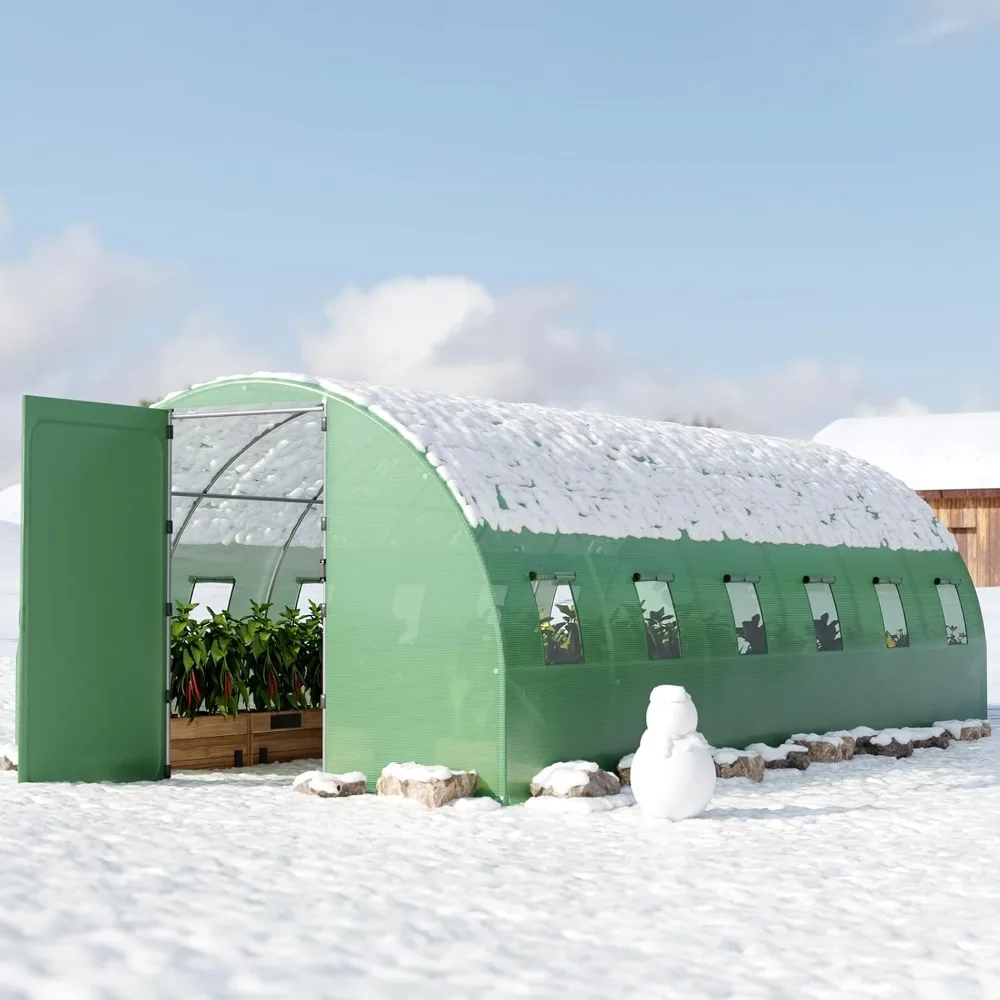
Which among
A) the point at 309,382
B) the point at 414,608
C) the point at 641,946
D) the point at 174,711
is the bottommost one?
the point at 641,946

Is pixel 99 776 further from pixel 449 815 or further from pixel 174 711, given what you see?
pixel 449 815

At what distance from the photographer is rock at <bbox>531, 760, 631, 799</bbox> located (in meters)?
11.3

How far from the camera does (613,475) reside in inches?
539

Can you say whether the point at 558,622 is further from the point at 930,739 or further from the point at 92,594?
the point at 930,739

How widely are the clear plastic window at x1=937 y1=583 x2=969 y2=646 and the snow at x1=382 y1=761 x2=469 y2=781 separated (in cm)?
810

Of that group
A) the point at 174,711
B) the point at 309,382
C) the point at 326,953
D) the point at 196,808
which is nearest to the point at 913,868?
the point at 326,953

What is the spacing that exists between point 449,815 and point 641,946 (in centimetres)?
387

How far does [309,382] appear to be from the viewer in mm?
12555

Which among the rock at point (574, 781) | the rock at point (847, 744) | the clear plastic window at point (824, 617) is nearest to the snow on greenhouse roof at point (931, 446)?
the clear plastic window at point (824, 617)

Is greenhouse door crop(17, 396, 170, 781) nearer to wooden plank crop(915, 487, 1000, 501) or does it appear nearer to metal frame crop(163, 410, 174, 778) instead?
metal frame crop(163, 410, 174, 778)

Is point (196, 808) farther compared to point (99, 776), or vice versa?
point (99, 776)

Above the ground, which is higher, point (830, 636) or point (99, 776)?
point (830, 636)

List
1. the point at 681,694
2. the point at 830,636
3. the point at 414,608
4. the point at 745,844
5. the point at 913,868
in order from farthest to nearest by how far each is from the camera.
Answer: the point at 830,636 < the point at 414,608 < the point at 681,694 < the point at 745,844 < the point at 913,868

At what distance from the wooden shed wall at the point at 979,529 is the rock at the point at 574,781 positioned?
24.4 metres
